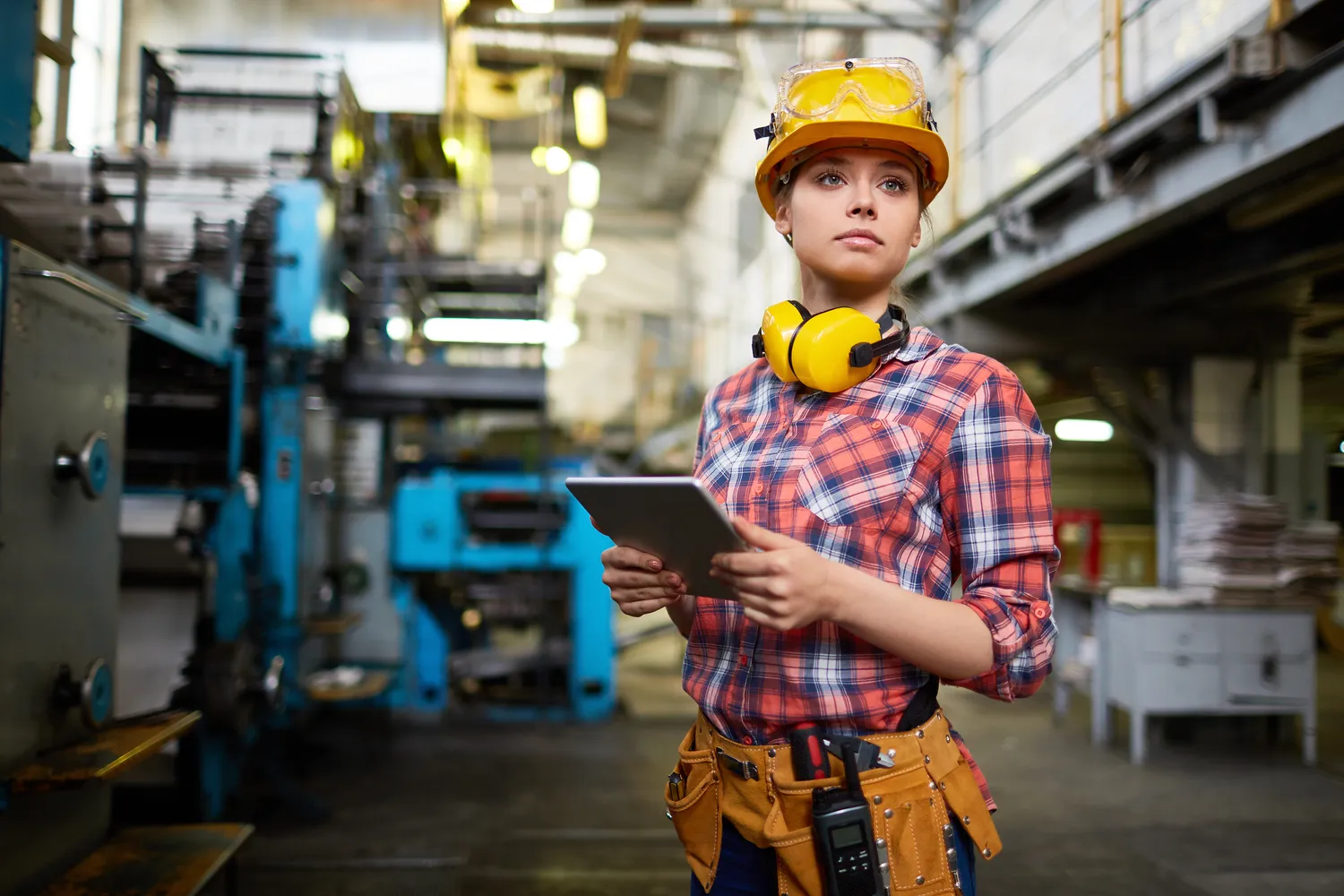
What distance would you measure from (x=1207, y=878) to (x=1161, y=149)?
329 cm

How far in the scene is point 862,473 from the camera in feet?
4.30

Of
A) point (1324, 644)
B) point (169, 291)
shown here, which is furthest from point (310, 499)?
point (1324, 644)

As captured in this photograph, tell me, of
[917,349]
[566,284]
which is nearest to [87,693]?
[917,349]

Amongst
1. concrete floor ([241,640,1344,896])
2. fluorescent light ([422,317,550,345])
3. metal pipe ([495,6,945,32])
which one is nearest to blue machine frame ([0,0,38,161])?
concrete floor ([241,640,1344,896])

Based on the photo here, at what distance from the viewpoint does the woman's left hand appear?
109 centimetres

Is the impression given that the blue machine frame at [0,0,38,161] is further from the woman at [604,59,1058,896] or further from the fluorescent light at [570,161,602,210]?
the fluorescent light at [570,161,602,210]

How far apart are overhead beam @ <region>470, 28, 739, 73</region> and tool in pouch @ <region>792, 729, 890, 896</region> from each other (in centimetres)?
1014

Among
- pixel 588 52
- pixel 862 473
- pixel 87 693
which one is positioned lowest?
pixel 87 693

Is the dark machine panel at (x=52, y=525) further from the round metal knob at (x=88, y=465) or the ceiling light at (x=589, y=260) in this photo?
the ceiling light at (x=589, y=260)

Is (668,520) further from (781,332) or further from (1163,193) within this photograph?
(1163,193)

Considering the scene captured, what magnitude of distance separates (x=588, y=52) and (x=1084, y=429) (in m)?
8.56

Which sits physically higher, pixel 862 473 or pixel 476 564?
pixel 862 473

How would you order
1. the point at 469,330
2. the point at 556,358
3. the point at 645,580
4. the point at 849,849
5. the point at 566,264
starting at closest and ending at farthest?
1. the point at 849,849
2. the point at 645,580
3. the point at 469,330
4. the point at 566,264
5. the point at 556,358

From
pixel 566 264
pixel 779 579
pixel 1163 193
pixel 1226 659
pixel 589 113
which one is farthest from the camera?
pixel 566 264
